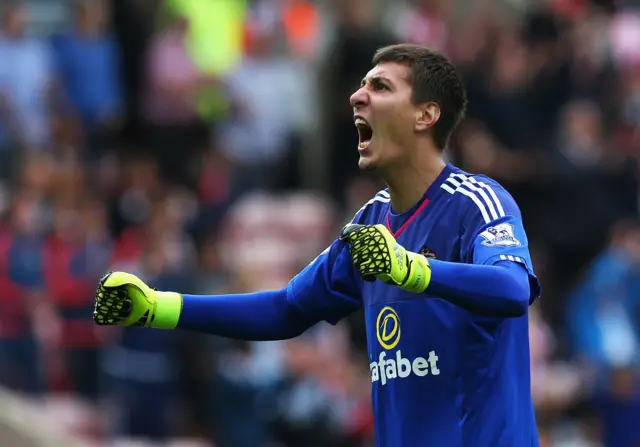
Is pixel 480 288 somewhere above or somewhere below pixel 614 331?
below

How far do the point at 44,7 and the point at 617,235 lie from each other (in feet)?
19.1

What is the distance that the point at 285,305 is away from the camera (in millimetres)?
5730

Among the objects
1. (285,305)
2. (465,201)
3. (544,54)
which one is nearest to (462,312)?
(465,201)

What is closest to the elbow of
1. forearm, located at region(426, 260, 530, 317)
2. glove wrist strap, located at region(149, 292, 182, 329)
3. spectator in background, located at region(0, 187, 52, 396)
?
forearm, located at region(426, 260, 530, 317)

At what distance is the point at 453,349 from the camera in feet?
A: 16.8

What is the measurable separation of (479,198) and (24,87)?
812cm

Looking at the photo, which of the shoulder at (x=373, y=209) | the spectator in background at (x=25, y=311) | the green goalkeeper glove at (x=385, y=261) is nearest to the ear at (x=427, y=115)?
the shoulder at (x=373, y=209)

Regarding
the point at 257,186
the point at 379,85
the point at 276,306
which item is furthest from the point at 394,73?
the point at 257,186

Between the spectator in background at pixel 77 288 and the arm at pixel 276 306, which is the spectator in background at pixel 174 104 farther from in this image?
the arm at pixel 276 306

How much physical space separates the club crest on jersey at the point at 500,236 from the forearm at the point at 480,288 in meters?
0.22

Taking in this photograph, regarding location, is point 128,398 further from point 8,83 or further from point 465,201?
point 465,201

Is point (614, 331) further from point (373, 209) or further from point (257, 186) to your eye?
point (373, 209)

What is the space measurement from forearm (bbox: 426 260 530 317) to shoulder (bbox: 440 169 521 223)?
420 millimetres

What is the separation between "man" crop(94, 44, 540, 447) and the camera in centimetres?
510
